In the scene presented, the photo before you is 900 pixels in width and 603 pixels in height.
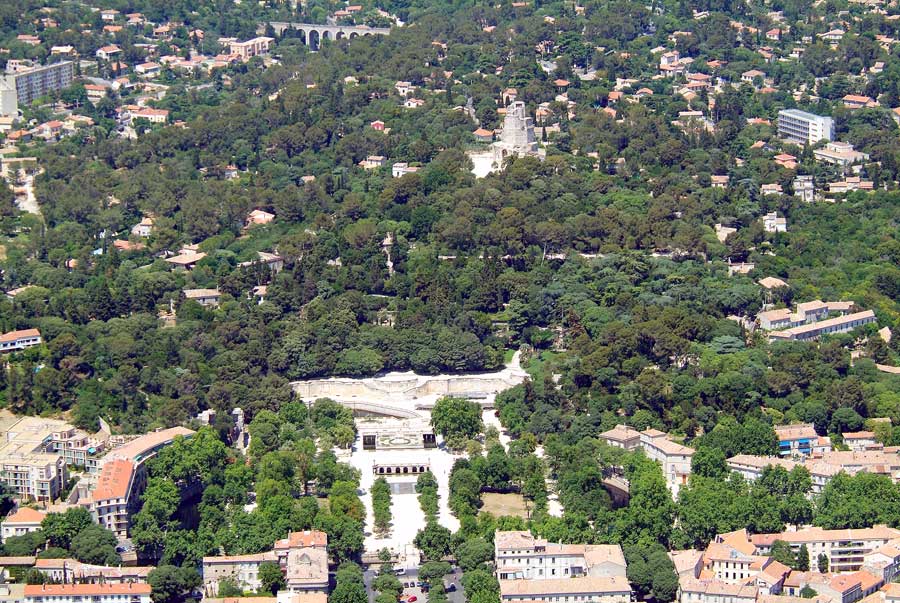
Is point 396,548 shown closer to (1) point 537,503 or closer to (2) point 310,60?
(1) point 537,503

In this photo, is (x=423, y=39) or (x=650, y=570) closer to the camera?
(x=650, y=570)

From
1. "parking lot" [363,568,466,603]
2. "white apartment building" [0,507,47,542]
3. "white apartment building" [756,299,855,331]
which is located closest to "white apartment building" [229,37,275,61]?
"white apartment building" [756,299,855,331]

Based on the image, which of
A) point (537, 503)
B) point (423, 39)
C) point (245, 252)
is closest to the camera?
point (537, 503)

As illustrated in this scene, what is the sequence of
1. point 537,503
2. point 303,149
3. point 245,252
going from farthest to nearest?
point 303,149 < point 245,252 < point 537,503

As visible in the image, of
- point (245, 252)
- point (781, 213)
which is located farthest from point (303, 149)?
point (781, 213)

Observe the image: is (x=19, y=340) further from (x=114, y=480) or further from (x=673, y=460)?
(x=673, y=460)

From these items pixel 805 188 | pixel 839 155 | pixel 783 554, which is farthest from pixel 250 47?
pixel 783 554

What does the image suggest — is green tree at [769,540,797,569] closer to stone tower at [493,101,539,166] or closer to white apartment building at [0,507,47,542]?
white apartment building at [0,507,47,542]
